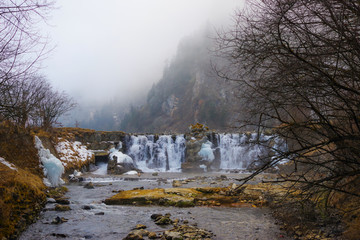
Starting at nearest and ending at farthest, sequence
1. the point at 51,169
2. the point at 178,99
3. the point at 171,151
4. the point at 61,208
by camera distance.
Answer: the point at 61,208, the point at 51,169, the point at 171,151, the point at 178,99

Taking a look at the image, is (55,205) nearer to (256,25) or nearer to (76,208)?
(76,208)

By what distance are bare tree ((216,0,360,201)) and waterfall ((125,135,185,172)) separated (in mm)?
29274

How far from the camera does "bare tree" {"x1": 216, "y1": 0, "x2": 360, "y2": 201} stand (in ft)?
7.75

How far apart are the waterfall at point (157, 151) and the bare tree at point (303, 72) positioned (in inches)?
1153

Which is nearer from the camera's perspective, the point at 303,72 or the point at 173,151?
the point at 303,72

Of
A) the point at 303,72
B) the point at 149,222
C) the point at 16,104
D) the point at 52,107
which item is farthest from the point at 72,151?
the point at 303,72

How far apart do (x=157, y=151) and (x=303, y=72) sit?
31051 millimetres

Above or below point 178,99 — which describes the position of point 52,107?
below

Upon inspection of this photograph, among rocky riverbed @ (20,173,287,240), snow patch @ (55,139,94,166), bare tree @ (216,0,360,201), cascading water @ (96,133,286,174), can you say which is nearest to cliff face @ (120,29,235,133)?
cascading water @ (96,133,286,174)

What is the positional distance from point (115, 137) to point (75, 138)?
512 cm

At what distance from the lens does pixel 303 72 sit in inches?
111

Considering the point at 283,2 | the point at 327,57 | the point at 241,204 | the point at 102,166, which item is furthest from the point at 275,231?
the point at 102,166

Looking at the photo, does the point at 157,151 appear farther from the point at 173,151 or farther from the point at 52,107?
the point at 52,107

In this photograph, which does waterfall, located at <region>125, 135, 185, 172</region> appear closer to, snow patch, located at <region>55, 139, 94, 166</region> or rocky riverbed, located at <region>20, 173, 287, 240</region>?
snow patch, located at <region>55, 139, 94, 166</region>
